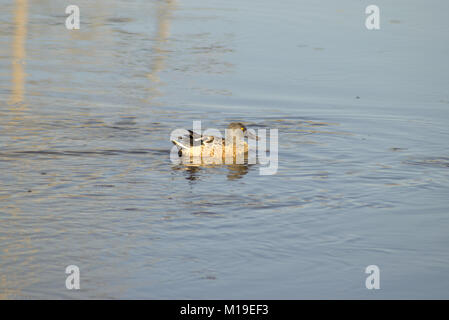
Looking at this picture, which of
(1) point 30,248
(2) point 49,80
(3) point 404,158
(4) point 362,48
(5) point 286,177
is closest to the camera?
(1) point 30,248

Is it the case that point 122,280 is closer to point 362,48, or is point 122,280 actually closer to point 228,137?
point 228,137

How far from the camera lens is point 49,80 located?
15.5 meters

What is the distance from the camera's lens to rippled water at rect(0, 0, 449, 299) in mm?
7617

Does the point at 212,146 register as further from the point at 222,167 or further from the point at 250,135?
the point at 250,135

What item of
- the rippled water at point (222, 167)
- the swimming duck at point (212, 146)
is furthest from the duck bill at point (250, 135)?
the rippled water at point (222, 167)

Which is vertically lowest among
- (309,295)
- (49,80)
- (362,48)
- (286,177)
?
(309,295)

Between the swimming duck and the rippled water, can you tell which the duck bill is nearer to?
the swimming duck

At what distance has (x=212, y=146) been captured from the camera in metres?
12.3

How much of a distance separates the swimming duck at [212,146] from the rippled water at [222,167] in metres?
0.46

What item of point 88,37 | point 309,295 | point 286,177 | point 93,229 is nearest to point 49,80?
point 88,37

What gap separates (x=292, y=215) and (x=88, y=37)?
11.9 metres

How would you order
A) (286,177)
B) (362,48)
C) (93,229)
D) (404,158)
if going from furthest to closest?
(362,48) < (404,158) < (286,177) < (93,229)

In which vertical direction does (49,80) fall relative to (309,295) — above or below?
above

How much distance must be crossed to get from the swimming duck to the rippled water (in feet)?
1.51
